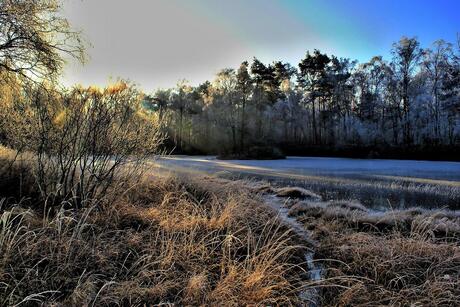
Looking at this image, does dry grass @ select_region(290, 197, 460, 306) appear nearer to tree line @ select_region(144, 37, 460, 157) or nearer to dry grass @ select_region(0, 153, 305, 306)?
dry grass @ select_region(0, 153, 305, 306)

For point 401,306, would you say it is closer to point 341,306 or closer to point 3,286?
point 341,306

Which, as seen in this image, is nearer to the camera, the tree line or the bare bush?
the bare bush

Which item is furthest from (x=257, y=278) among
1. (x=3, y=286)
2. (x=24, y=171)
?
(x=24, y=171)

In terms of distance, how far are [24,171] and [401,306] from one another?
22.2 ft

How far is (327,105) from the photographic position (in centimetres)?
5009

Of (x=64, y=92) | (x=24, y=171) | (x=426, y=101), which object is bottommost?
(x=24, y=171)

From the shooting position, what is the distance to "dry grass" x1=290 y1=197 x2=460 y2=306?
132 inches

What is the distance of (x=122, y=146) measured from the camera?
22.1 ft

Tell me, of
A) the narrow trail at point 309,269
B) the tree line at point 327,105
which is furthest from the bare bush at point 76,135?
the tree line at point 327,105

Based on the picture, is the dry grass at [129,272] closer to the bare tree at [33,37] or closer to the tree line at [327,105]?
the bare tree at [33,37]

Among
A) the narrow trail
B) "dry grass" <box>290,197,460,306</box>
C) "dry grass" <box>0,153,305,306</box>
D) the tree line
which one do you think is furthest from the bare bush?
the tree line

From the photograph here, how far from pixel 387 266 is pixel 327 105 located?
4802 cm

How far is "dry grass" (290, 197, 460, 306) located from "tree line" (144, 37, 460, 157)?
2815 cm

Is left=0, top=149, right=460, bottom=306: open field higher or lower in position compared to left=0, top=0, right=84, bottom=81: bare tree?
lower
